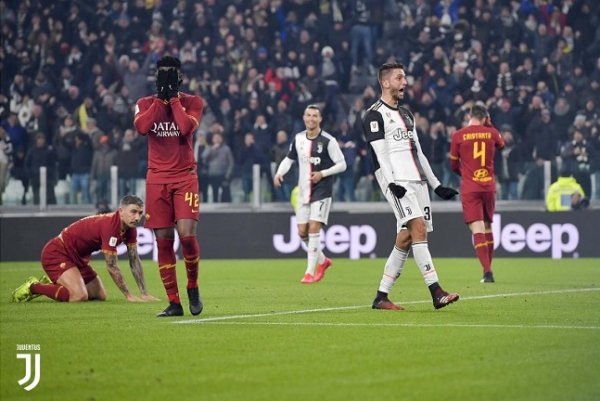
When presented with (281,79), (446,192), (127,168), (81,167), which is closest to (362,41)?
(281,79)

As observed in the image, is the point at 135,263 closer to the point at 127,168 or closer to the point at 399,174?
the point at 399,174

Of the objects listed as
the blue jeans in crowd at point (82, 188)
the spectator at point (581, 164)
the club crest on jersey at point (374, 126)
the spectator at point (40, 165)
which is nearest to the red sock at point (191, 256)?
the club crest on jersey at point (374, 126)

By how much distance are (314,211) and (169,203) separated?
24.4 feet

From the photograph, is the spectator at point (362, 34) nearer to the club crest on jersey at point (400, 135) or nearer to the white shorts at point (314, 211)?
the white shorts at point (314, 211)

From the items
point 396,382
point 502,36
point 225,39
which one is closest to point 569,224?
point 502,36

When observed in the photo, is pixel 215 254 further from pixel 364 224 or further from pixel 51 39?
pixel 51 39

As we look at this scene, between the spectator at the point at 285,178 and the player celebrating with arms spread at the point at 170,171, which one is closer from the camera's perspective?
the player celebrating with arms spread at the point at 170,171

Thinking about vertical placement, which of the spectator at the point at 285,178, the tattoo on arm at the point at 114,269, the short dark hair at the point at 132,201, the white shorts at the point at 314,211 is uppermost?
the spectator at the point at 285,178

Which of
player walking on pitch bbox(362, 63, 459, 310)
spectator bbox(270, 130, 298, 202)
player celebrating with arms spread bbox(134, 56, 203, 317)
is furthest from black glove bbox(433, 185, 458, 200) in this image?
spectator bbox(270, 130, 298, 202)

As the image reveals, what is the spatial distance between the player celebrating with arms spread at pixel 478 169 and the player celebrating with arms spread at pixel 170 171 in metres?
6.82

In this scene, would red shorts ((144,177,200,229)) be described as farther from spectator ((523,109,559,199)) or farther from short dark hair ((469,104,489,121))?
spectator ((523,109,559,199))

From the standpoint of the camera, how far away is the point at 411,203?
12023 mm

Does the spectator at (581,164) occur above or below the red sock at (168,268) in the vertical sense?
above

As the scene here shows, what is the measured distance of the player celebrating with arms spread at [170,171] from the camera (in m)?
11.4
